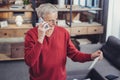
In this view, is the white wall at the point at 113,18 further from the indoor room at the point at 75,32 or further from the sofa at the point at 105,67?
the sofa at the point at 105,67

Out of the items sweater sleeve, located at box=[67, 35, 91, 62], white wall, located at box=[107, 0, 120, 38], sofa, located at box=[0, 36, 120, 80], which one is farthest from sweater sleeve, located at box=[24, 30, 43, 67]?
white wall, located at box=[107, 0, 120, 38]

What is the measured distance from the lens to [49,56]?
191cm

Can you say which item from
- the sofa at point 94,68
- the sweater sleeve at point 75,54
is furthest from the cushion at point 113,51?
the sweater sleeve at point 75,54

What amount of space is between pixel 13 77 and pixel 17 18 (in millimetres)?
1183

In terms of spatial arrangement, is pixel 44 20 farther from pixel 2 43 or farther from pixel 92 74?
pixel 2 43

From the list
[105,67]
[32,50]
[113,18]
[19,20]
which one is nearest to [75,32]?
[113,18]

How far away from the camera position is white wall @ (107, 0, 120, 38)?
441 cm

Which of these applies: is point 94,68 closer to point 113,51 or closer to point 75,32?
point 113,51

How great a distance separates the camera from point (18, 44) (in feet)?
13.9

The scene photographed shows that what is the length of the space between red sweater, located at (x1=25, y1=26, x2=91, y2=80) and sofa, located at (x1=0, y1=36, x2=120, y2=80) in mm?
1066

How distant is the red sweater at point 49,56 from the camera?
1843 mm

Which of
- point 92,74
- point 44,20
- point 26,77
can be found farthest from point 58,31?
point 26,77

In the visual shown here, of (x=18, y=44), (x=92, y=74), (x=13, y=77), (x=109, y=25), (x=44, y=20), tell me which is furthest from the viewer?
(x=109, y=25)

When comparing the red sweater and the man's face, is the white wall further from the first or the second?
the man's face
